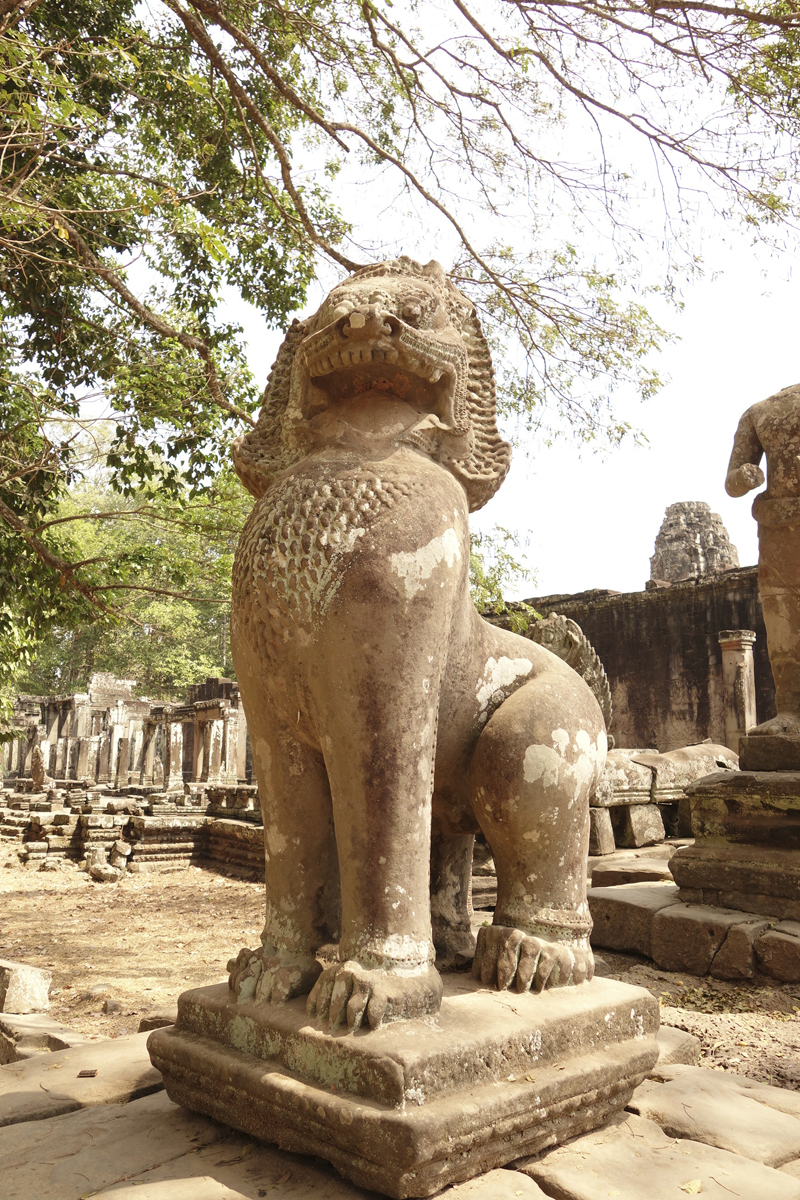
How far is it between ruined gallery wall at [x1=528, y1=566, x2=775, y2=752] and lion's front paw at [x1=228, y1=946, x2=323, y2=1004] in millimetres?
13086

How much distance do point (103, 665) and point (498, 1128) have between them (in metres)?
34.9

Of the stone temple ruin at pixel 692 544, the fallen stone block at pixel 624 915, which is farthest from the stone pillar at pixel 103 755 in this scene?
the fallen stone block at pixel 624 915

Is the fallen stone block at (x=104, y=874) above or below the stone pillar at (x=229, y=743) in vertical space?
below

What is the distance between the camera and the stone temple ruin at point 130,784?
10.7m

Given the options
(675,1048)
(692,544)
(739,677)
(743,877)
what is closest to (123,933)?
(743,877)

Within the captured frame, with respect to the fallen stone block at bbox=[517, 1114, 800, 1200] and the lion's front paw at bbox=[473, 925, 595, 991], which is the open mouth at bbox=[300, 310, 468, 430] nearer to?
the lion's front paw at bbox=[473, 925, 595, 991]

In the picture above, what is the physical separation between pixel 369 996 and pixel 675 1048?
1118 millimetres

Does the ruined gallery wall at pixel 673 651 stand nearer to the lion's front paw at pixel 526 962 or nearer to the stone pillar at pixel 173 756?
the stone pillar at pixel 173 756

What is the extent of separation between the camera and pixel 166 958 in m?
5.82

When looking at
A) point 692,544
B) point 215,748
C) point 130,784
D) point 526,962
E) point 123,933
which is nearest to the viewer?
point 526,962

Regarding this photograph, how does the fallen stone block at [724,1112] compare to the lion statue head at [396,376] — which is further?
the lion statue head at [396,376]

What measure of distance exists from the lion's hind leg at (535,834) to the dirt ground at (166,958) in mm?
814

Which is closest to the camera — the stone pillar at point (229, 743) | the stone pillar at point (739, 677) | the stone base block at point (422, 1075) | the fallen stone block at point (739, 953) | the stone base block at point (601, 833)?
the stone base block at point (422, 1075)

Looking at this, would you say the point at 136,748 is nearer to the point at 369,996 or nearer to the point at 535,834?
the point at 535,834
